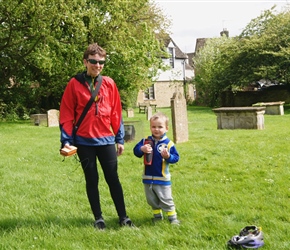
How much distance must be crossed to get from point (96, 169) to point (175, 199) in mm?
1549

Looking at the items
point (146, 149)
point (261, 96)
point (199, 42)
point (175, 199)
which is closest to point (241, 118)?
point (175, 199)

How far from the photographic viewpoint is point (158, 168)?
4672 millimetres

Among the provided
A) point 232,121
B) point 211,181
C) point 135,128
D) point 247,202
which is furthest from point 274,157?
point 232,121

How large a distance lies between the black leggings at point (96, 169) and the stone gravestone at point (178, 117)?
6.97m

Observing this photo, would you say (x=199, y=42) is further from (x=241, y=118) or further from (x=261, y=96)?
(x=241, y=118)

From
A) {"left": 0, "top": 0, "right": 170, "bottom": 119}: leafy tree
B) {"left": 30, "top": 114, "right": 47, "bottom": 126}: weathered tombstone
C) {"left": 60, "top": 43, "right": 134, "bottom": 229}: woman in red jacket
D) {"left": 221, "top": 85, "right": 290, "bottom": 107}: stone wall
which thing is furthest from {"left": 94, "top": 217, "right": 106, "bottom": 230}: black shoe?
{"left": 221, "top": 85, "right": 290, "bottom": 107}: stone wall

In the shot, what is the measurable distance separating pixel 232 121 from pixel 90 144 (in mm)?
11907

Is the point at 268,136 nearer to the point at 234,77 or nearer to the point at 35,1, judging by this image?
the point at 35,1

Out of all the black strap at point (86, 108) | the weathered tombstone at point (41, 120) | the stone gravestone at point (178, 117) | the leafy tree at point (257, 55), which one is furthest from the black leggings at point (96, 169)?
the leafy tree at point (257, 55)

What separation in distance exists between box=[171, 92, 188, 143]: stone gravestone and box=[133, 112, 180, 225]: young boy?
6.79 m

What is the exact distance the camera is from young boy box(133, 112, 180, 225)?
4.63 m

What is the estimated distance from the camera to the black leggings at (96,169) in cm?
453

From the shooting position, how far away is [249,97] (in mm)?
35469

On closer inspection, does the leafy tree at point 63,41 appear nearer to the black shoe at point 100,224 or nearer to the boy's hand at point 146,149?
the boy's hand at point 146,149
